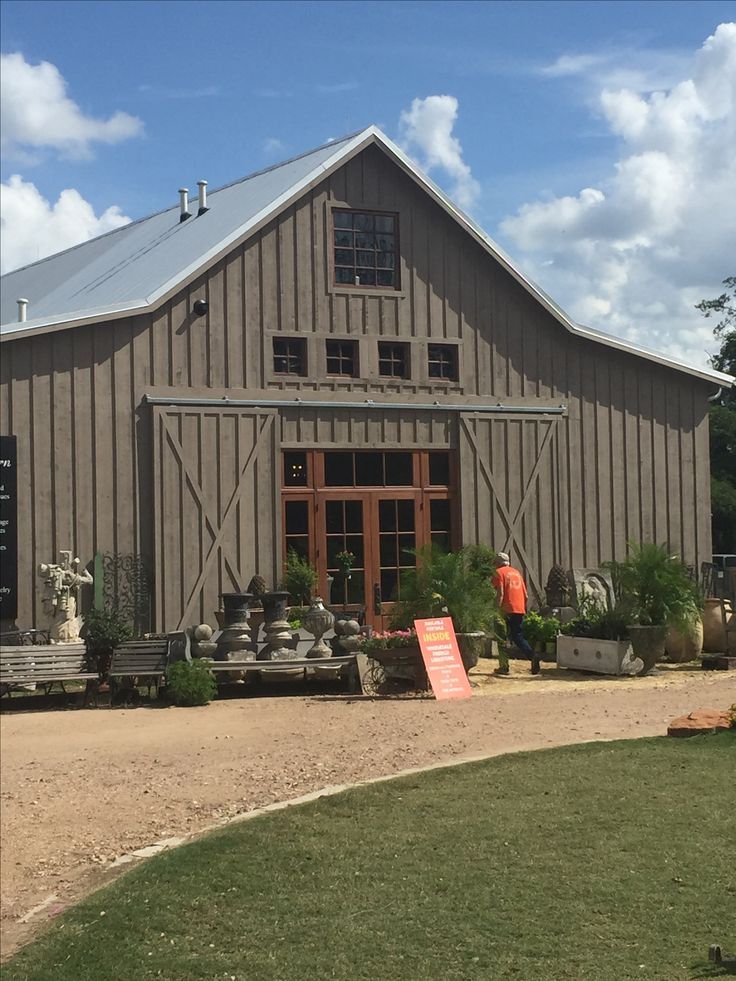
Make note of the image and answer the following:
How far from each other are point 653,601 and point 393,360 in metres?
5.57

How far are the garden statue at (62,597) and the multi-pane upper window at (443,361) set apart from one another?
6415mm

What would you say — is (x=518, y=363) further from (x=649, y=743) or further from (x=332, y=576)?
(x=649, y=743)

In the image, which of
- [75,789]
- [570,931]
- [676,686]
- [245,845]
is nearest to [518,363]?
[676,686]

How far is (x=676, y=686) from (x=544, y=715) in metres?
2.64

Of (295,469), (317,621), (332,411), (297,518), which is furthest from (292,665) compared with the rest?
(332,411)

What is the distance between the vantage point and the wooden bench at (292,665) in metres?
14.4

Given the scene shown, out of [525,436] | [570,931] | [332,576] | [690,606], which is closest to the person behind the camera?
[570,931]

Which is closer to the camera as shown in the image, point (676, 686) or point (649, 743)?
point (649, 743)

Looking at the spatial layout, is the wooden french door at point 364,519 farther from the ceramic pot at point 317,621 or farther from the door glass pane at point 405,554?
the ceramic pot at point 317,621

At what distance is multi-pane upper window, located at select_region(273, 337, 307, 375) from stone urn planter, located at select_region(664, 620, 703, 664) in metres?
6.42

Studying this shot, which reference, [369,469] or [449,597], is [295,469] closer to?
[369,469]

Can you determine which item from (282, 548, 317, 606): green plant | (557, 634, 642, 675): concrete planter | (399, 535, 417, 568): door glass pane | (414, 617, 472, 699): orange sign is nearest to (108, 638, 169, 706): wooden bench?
(282, 548, 317, 606): green plant

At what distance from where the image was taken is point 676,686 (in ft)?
46.8

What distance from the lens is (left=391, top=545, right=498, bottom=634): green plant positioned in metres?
14.7
